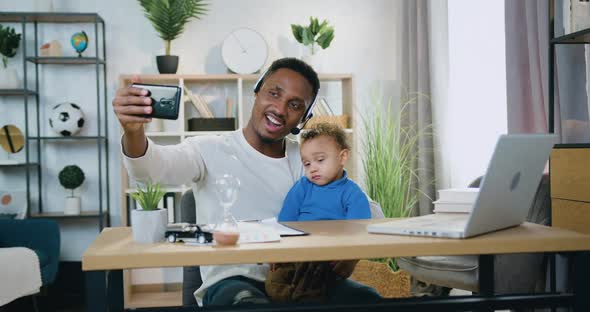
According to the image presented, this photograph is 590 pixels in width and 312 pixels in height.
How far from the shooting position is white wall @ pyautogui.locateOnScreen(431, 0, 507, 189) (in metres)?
3.62

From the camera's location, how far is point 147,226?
131 centimetres

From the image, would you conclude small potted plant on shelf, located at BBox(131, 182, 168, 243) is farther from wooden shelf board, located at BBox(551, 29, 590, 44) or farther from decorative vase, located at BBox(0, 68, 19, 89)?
decorative vase, located at BBox(0, 68, 19, 89)

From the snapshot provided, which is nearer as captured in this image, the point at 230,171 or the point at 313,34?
the point at 230,171

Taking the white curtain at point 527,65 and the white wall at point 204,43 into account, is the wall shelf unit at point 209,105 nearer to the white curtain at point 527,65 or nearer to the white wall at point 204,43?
the white wall at point 204,43

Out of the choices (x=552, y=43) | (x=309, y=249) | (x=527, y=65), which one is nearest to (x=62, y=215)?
(x=527, y=65)

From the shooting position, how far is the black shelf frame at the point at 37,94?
4.50 meters

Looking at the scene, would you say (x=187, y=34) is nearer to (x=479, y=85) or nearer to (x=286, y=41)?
(x=286, y=41)

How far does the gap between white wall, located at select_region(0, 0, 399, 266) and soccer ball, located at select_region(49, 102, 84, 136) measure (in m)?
0.18

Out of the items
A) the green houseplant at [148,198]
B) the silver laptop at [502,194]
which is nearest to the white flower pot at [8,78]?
the green houseplant at [148,198]

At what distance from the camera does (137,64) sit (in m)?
4.82

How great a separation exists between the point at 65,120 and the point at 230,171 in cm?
287

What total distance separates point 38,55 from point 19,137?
1.97ft

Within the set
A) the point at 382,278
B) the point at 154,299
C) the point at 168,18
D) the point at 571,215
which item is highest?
the point at 168,18

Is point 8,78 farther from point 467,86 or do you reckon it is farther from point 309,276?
point 309,276
